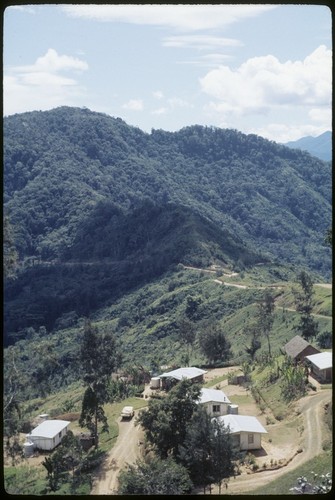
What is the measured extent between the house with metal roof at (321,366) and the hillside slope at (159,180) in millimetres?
54574

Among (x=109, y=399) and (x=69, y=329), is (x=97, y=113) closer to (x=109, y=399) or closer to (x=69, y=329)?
(x=69, y=329)

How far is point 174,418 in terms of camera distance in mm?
17375

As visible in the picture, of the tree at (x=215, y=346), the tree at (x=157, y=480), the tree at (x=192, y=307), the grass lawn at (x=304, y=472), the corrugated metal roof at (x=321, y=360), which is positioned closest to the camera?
the tree at (x=157, y=480)

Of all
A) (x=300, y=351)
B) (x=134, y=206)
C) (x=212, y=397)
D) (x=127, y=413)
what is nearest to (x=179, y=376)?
(x=127, y=413)

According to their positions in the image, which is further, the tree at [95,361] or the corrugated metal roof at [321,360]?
the corrugated metal roof at [321,360]

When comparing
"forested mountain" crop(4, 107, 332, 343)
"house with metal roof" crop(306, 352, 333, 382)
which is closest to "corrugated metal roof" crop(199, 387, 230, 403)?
"house with metal roof" crop(306, 352, 333, 382)

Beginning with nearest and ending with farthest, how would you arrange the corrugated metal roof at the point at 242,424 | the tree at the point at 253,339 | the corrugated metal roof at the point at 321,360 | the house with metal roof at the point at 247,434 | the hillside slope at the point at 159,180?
the house with metal roof at the point at 247,434
the corrugated metal roof at the point at 242,424
the corrugated metal roof at the point at 321,360
the tree at the point at 253,339
the hillside slope at the point at 159,180

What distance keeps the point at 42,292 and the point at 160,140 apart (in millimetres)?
75130

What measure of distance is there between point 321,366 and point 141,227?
4583cm

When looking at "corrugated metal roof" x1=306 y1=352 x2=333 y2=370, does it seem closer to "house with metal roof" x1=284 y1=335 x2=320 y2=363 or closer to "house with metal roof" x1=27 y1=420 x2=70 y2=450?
"house with metal roof" x1=284 y1=335 x2=320 y2=363

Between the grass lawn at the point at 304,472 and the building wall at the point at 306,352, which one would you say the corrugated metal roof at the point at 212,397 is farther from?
→ the grass lawn at the point at 304,472

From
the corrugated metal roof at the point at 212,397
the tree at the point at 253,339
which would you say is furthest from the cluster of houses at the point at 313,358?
the tree at the point at 253,339

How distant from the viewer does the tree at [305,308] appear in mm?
32344

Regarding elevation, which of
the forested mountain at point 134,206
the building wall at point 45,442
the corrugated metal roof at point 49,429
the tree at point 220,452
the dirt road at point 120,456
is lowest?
the building wall at point 45,442
